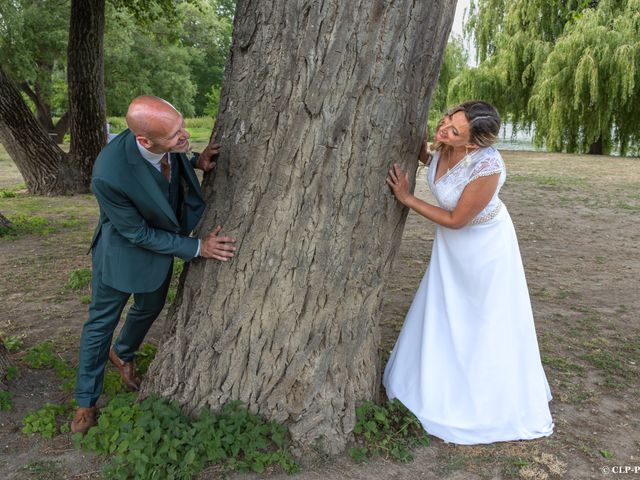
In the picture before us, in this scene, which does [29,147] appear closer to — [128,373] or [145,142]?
[128,373]

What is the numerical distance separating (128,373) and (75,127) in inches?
342

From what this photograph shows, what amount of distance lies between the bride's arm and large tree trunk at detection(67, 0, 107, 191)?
9.50 m

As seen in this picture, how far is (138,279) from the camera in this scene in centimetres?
302

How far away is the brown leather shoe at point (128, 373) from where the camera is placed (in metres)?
3.58

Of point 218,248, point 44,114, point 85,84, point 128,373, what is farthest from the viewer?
point 44,114

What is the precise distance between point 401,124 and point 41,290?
169 inches

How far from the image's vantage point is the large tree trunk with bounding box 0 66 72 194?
31.6 feet

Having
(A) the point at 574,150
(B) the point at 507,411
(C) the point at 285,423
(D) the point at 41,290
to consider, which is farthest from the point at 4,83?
(A) the point at 574,150

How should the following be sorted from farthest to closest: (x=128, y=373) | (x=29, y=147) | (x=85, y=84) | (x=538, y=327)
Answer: (x=85, y=84) → (x=29, y=147) → (x=538, y=327) → (x=128, y=373)

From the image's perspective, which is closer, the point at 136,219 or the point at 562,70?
the point at 136,219

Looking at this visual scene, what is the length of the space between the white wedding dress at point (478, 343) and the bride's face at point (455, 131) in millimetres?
176

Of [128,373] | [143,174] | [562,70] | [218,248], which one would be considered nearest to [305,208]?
[218,248]

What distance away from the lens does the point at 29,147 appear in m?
10.5

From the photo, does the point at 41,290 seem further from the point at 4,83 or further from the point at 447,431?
the point at 4,83
